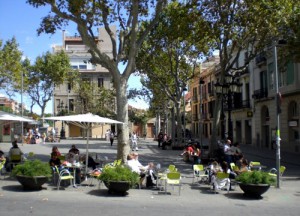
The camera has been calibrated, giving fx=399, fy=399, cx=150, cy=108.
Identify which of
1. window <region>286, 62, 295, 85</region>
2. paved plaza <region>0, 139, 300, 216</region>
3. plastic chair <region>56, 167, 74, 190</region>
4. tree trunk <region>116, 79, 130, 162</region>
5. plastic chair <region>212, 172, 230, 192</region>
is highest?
window <region>286, 62, 295, 85</region>

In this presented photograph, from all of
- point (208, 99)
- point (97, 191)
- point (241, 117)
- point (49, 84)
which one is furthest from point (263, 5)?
point (208, 99)

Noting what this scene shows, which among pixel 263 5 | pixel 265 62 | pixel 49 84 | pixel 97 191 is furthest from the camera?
pixel 49 84

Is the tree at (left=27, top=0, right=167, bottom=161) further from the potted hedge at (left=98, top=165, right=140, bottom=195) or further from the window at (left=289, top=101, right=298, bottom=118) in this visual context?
the window at (left=289, top=101, right=298, bottom=118)

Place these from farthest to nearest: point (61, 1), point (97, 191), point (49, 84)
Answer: point (49, 84)
point (61, 1)
point (97, 191)

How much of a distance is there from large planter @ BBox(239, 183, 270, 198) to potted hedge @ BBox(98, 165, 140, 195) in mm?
3339

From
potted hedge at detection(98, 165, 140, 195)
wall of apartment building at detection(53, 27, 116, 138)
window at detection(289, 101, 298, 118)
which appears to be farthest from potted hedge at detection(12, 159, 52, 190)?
wall of apartment building at detection(53, 27, 116, 138)

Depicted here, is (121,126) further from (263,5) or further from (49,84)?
(49,84)

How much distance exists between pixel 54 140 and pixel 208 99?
1103 inches

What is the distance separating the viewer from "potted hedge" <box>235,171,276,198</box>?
39.3 feet

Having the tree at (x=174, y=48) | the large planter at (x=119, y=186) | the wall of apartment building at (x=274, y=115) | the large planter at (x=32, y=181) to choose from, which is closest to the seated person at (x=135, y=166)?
the large planter at (x=119, y=186)

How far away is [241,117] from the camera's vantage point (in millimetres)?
44688

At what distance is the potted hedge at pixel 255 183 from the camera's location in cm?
1196

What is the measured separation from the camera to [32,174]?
1180 centimetres

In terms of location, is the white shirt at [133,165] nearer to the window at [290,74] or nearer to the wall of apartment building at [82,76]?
the window at [290,74]
